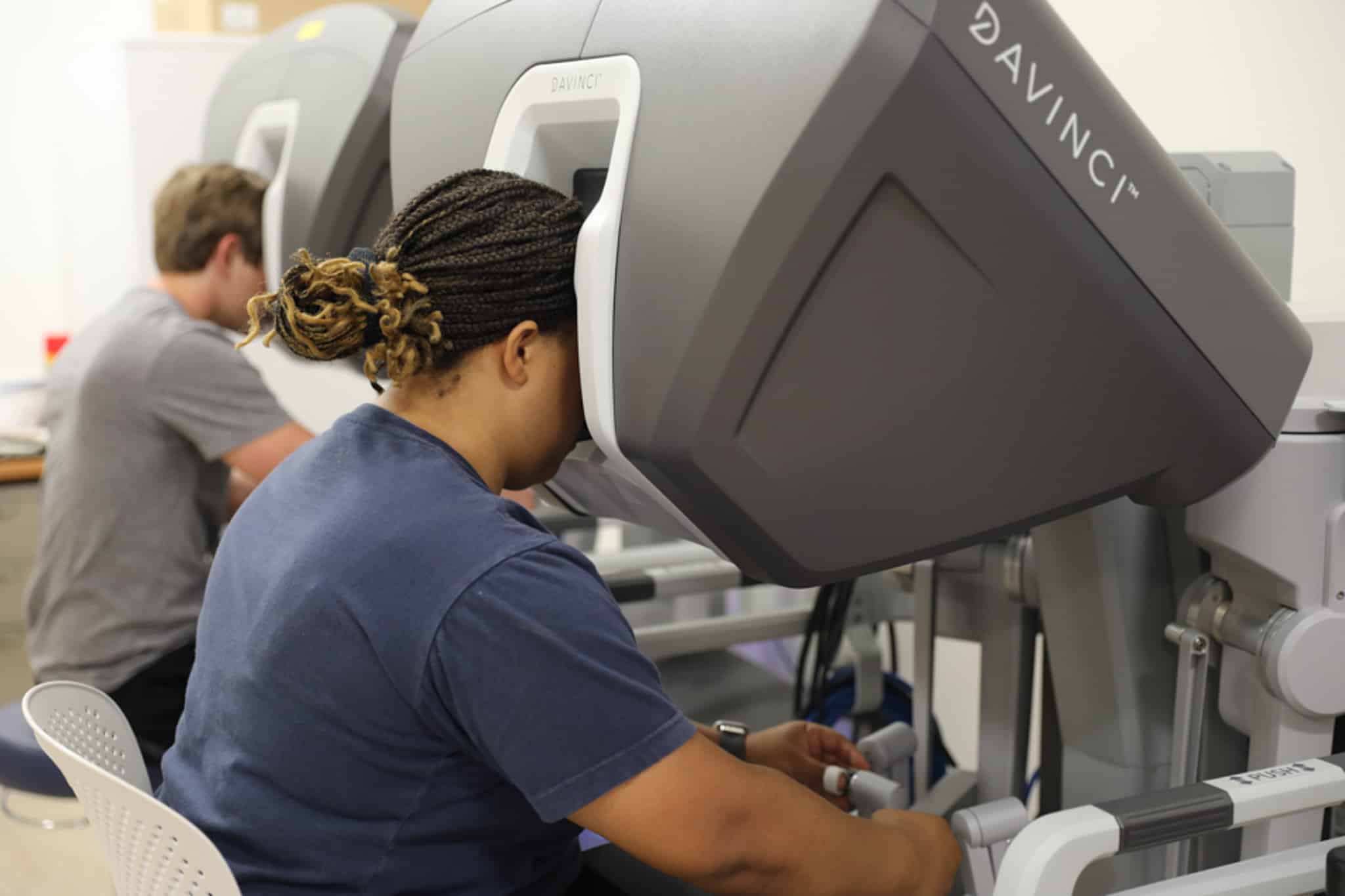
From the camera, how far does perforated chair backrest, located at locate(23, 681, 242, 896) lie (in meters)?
0.89

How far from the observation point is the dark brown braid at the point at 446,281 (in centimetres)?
94

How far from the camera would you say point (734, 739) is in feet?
4.32

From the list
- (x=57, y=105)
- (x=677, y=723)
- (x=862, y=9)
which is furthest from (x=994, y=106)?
(x=57, y=105)

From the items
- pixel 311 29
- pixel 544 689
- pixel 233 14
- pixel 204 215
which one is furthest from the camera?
pixel 233 14

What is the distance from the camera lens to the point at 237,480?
237 cm

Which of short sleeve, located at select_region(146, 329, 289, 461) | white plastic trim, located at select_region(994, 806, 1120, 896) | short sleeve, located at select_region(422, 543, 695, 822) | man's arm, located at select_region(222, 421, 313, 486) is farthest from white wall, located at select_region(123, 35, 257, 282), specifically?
white plastic trim, located at select_region(994, 806, 1120, 896)

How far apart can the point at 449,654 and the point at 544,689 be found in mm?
71

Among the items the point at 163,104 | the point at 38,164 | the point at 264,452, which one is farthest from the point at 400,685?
the point at 38,164

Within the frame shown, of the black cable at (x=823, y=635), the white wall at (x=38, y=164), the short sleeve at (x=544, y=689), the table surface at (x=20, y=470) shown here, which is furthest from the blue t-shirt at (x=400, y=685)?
the white wall at (x=38, y=164)

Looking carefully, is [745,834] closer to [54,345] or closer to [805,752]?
[805,752]

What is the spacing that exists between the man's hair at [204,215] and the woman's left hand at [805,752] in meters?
1.24

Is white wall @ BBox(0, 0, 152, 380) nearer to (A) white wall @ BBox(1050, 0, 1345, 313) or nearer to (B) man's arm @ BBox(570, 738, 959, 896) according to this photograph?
(A) white wall @ BBox(1050, 0, 1345, 313)

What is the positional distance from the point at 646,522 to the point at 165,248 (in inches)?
54.8

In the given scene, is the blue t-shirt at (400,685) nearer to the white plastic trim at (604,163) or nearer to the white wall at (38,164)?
the white plastic trim at (604,163)
